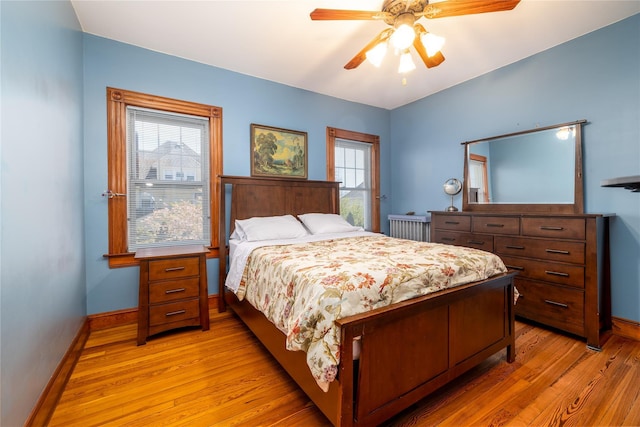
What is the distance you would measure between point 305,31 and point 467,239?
2636 millimetres

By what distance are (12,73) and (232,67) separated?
2.15 m

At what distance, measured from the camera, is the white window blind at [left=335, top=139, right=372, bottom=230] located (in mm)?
→ 3984

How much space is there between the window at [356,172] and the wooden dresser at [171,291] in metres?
2.13

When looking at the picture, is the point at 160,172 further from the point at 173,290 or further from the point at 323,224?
the point at 323,224

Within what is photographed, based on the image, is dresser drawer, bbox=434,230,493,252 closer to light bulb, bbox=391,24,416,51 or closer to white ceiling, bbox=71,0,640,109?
white ceiling, bbox=71,0,640,109

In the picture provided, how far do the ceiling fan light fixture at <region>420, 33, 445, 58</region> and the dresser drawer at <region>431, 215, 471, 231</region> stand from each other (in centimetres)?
178

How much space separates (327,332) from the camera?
45.1 inches

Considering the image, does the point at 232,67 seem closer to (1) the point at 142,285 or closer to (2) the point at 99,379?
(1) the point at 142,285

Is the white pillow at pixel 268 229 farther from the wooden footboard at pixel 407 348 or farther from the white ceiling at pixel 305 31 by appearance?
the white ceiling at pixel 305 31

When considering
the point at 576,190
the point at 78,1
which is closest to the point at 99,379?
the point at 78,1

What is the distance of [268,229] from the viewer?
2.67 m

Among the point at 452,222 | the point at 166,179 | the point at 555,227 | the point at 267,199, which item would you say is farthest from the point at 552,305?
the point at 166,179

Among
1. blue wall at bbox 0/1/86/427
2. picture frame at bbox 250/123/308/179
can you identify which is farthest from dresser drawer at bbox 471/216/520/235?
blue wall at bbox 0/1/86/427

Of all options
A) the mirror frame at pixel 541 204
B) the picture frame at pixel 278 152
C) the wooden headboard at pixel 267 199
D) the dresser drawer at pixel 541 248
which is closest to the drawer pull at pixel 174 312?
the wooden headboard at pixel 267 199
